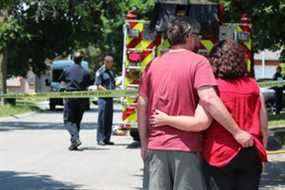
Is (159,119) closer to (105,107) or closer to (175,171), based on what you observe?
(175,171)

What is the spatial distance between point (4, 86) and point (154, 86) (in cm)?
2969

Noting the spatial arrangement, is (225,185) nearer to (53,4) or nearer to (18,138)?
(18,138)

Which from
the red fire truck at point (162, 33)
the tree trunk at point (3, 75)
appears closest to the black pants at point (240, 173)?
the red fire truck at point (162, 33)

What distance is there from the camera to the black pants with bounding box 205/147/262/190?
566cm

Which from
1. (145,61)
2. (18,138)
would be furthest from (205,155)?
(18,138)

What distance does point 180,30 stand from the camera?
5.79m

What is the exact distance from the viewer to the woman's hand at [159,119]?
5.68m

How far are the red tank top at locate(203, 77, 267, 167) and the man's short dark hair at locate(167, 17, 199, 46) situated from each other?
41 centimetres

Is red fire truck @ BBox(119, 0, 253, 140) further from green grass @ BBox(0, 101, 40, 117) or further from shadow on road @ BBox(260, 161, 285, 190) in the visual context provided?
green grass @ BBox(0, 101, 40, 117)

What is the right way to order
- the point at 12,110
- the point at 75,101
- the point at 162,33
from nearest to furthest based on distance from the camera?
the point at 162,33 < the point at 75,101 < the point at 12,110

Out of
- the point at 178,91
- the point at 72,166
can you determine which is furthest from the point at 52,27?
the point at 178,91

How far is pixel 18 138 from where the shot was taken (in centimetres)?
1862

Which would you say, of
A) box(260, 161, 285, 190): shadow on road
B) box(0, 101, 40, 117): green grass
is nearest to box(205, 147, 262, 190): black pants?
box(260, 161, 285, 190): shadow on road

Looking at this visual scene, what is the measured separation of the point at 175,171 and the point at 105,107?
11228 millimetres
